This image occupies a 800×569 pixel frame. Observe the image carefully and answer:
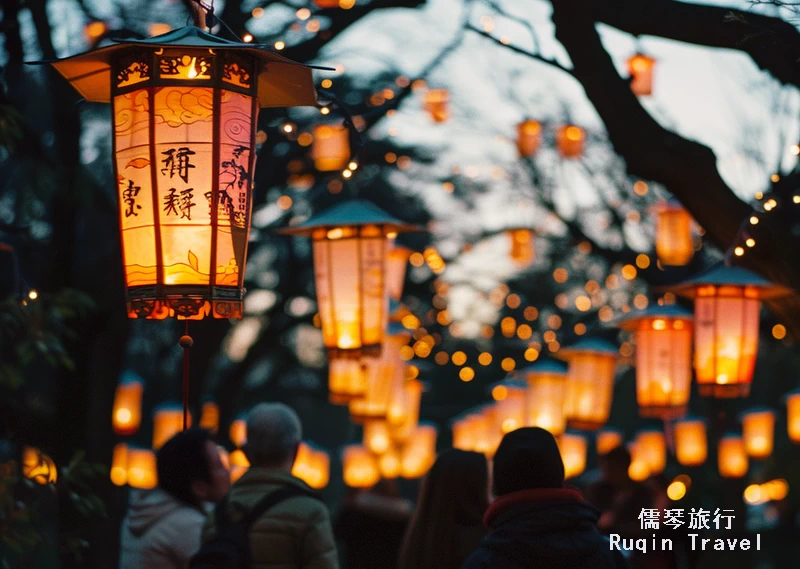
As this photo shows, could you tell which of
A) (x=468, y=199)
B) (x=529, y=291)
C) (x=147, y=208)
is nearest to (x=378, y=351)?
(x=147, y=208)

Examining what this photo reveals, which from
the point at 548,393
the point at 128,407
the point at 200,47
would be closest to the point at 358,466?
the point at 128,407

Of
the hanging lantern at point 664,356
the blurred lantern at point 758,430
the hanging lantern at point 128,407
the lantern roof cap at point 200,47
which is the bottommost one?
the blurred lantern at point 758,430

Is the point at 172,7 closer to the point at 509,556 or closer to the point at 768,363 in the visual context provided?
the point at 509,556

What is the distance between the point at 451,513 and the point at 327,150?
383 inches

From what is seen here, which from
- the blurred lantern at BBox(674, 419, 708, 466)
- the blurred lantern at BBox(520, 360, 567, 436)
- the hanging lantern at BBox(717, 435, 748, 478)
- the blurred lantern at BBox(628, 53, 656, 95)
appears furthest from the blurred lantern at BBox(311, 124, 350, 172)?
the hanging lantern at BBox(717, 435, 748, 478)

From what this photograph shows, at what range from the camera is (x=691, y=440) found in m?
25.2

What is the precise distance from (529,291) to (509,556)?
21521 millimetres

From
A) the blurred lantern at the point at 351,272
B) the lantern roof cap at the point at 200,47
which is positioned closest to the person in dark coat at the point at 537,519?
the lantern roof cap at the point at 200,47

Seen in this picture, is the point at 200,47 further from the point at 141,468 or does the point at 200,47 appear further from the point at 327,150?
the point at 141,468

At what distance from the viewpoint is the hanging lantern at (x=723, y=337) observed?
1010cm

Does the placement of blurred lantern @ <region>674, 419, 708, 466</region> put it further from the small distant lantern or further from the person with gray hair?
the person with gray hair

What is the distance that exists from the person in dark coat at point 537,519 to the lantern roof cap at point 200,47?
189 cm

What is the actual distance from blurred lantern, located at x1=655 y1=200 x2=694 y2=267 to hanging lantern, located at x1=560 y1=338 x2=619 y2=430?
1897 mm

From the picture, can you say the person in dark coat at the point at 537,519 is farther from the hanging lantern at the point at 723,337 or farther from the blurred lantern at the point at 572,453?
the blurred lantern at the point at 572,453
